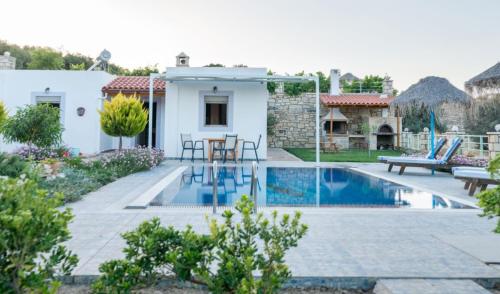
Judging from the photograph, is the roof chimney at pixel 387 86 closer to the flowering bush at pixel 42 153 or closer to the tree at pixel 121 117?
the tree at pixel 121 117

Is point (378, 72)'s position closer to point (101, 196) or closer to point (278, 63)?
point (278, 63)

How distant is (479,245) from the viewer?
13.1 feet

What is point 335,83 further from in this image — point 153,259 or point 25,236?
point 25,236

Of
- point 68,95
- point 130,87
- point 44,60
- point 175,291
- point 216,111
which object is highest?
point 44,60

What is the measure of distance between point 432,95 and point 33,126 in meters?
12.5

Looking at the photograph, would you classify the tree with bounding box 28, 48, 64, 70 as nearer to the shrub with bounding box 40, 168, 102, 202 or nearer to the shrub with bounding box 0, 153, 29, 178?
the shrub with bounding box 40, 168, 102, 202

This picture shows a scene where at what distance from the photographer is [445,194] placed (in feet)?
24.7

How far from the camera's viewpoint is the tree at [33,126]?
34.6 feet

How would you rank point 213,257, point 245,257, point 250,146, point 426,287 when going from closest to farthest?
point 245,257
point 213,257
point 426,287
point 250,146

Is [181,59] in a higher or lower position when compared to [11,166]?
higher

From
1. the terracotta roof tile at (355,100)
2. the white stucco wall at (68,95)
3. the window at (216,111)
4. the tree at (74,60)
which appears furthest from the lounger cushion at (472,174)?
the tree at (74,60)

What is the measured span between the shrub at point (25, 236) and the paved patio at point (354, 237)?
3.68 feet

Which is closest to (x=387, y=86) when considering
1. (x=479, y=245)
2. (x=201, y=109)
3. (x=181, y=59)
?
(x=181, y=59)

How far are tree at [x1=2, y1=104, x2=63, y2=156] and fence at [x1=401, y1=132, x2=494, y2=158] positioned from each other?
546 inches
